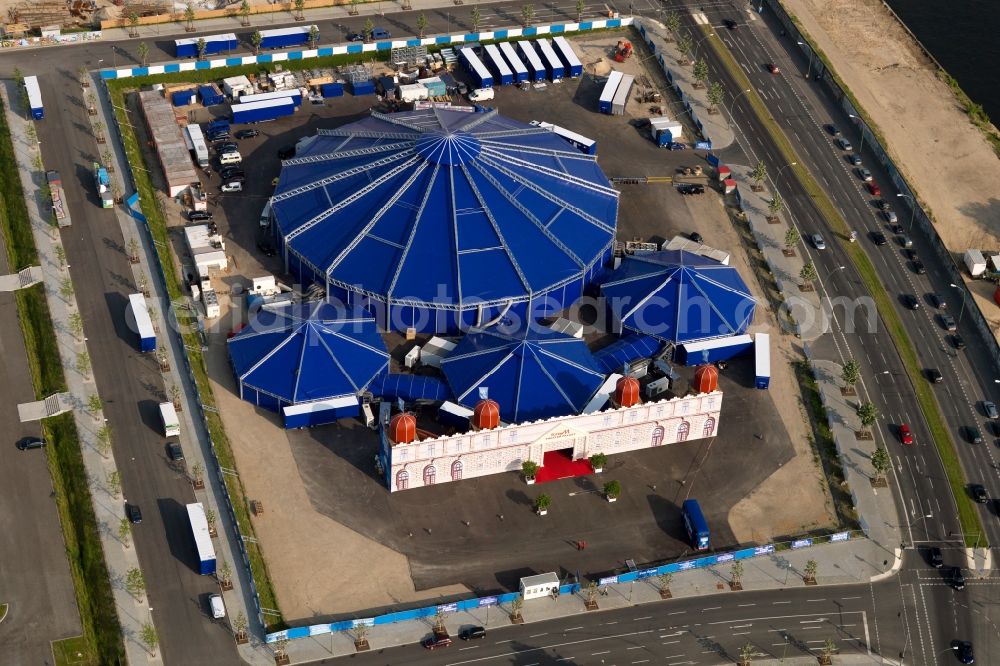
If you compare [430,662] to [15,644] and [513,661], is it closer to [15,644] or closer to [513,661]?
[513,661]

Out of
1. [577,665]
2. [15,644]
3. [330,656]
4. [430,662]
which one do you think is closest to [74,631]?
[15,644]

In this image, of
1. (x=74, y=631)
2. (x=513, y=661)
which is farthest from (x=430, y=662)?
(x=74, y=631)

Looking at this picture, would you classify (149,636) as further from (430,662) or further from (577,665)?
(577,665)

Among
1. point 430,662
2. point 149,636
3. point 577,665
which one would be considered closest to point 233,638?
point 149,636

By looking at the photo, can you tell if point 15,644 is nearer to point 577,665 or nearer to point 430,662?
point 430,662

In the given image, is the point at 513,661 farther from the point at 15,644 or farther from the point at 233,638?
the point at 15,644

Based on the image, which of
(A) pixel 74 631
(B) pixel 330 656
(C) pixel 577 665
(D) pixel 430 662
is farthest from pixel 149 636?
(C) pixel 577 665
